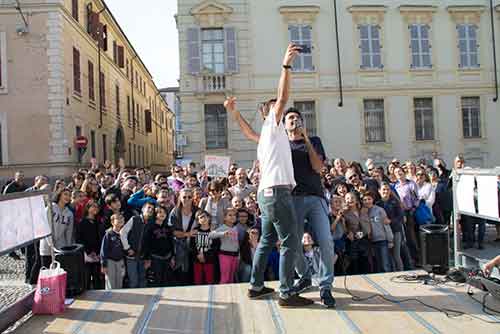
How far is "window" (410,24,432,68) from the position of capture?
22.5m

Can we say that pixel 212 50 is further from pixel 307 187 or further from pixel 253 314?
pixel 253 314

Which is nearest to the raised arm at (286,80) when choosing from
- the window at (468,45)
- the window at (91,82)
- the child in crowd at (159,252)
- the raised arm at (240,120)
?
the raised arm at (240,120)

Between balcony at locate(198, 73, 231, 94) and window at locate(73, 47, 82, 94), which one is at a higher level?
window at locate(73, 47, 82, 94)

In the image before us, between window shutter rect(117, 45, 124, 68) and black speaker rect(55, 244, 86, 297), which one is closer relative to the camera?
black speaker rect(55, 244, 86, 297)

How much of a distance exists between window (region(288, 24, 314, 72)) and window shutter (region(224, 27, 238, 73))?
2.60 metres

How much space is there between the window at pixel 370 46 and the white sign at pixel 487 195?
1780cm

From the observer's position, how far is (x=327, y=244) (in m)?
4.82

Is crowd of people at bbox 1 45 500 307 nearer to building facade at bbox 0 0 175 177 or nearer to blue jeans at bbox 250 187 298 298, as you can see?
blue jeans at bbox 250 187 298 298

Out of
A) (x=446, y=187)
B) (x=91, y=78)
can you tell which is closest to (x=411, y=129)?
(x=446, y=187)

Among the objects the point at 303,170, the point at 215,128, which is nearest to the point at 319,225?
the point at 303,170

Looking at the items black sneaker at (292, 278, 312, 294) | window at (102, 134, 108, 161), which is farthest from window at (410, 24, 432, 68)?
black sneaker at (292, 278, 312, 294)

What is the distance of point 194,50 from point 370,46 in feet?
26.7

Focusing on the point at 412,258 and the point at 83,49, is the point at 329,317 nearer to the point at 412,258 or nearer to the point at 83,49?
the point at 412,258

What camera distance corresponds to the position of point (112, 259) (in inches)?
274
